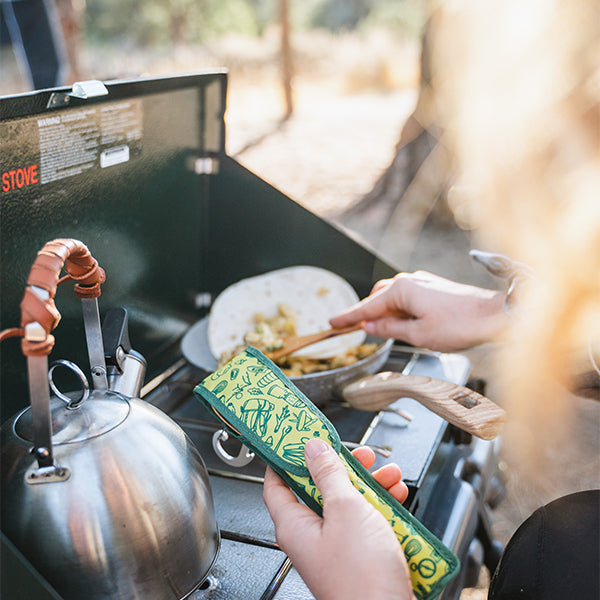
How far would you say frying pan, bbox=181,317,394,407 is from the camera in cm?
119

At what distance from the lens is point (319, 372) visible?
4.16ft

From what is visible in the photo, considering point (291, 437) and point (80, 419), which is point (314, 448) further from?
point (80, 419)

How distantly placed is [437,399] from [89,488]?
24.2 inches

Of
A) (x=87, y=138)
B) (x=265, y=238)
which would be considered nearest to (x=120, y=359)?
(x=87, y=138)

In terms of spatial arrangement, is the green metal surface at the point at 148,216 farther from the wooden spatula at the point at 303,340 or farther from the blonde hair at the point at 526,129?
the blonde hair at the point at 526,129

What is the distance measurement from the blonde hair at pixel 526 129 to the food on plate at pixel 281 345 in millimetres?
1783

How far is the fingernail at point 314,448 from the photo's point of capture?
0.71 metres

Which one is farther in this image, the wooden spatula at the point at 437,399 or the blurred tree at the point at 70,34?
the blurred tree at the point at 70,34

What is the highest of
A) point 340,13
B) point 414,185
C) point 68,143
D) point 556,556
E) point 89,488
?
point 340,13

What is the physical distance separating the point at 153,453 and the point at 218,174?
0.96 m

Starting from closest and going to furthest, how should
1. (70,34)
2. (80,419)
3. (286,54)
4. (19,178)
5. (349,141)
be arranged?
(80,419)
(19,178)
(70,34)
(286,54)
(349,141)

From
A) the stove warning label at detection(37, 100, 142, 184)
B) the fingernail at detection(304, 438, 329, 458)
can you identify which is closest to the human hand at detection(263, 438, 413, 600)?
the fingernail at detection(304, 438, 329, 458)

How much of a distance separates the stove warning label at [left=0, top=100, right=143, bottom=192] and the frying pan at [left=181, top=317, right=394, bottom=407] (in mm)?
449

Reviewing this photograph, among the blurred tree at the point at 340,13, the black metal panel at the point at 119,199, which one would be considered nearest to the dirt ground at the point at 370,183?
the black metal panel at the point at 119,199
